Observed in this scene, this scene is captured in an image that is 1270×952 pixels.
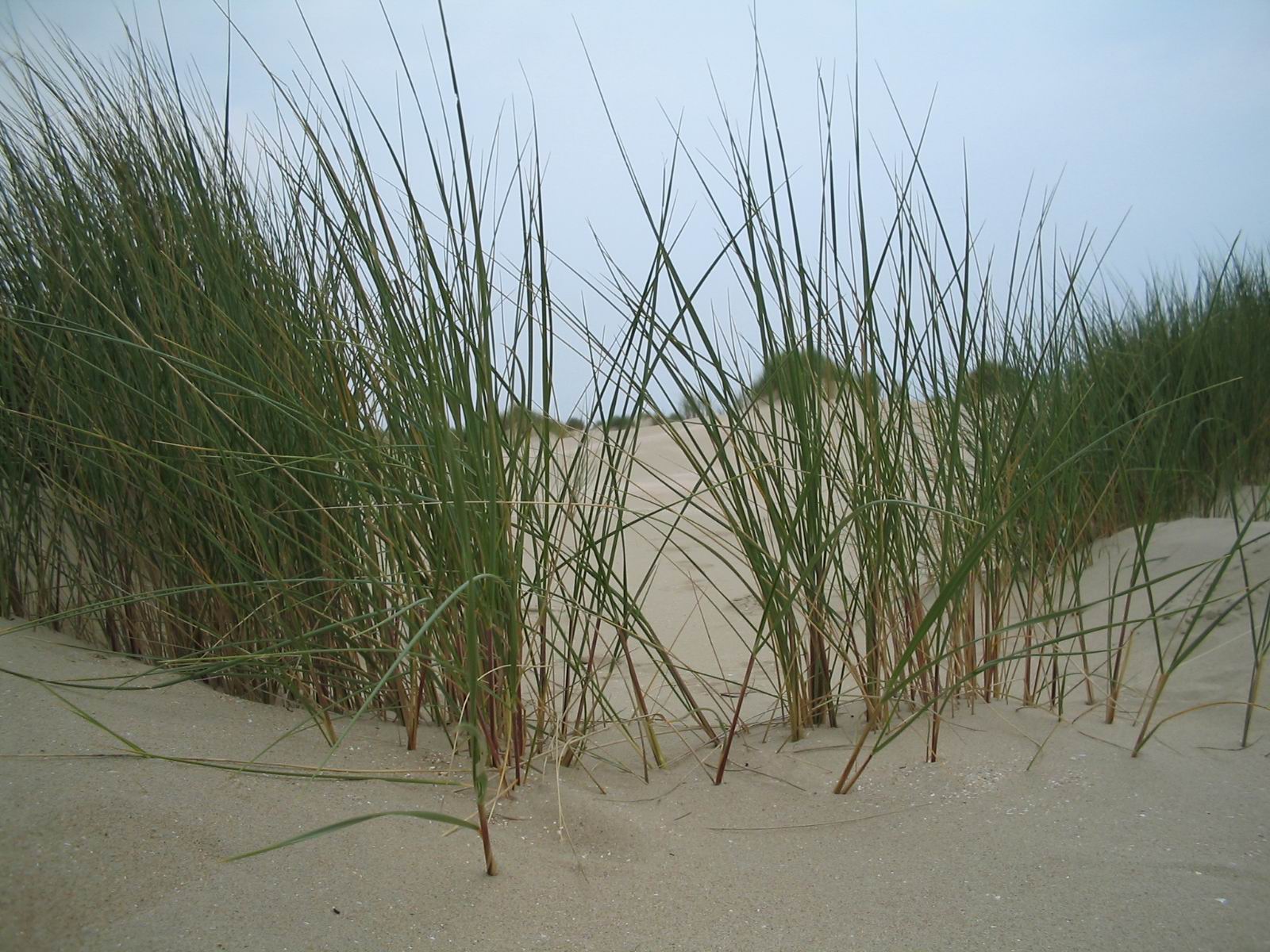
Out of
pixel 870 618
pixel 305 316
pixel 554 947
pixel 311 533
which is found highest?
pixel 305 316

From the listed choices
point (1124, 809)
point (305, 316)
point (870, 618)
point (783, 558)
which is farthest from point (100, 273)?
point (1124, 809)

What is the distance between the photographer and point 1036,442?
2160mm

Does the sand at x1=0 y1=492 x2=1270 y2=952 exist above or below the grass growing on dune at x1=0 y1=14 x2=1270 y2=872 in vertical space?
below

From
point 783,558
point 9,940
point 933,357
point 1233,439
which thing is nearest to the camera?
point 9,940

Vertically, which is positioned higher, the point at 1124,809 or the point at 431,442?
the point at 431,442

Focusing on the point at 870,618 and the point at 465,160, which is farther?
the point at 870,618

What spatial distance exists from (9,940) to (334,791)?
1.17 feet

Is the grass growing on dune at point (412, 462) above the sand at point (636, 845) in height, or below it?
above

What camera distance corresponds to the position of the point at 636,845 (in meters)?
1.08

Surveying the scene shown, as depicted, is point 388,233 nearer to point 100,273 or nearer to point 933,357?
point 100,273

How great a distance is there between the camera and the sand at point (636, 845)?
0.89 m

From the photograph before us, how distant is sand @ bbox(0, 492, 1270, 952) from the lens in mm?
888

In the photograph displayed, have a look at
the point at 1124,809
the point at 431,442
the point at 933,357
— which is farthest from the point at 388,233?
the point at 1124,809

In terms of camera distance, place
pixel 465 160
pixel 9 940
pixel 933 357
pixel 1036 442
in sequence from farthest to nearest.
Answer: pixel 1036 442 < pixel 933 357 < pixel 465 160 < pixel 9 940
